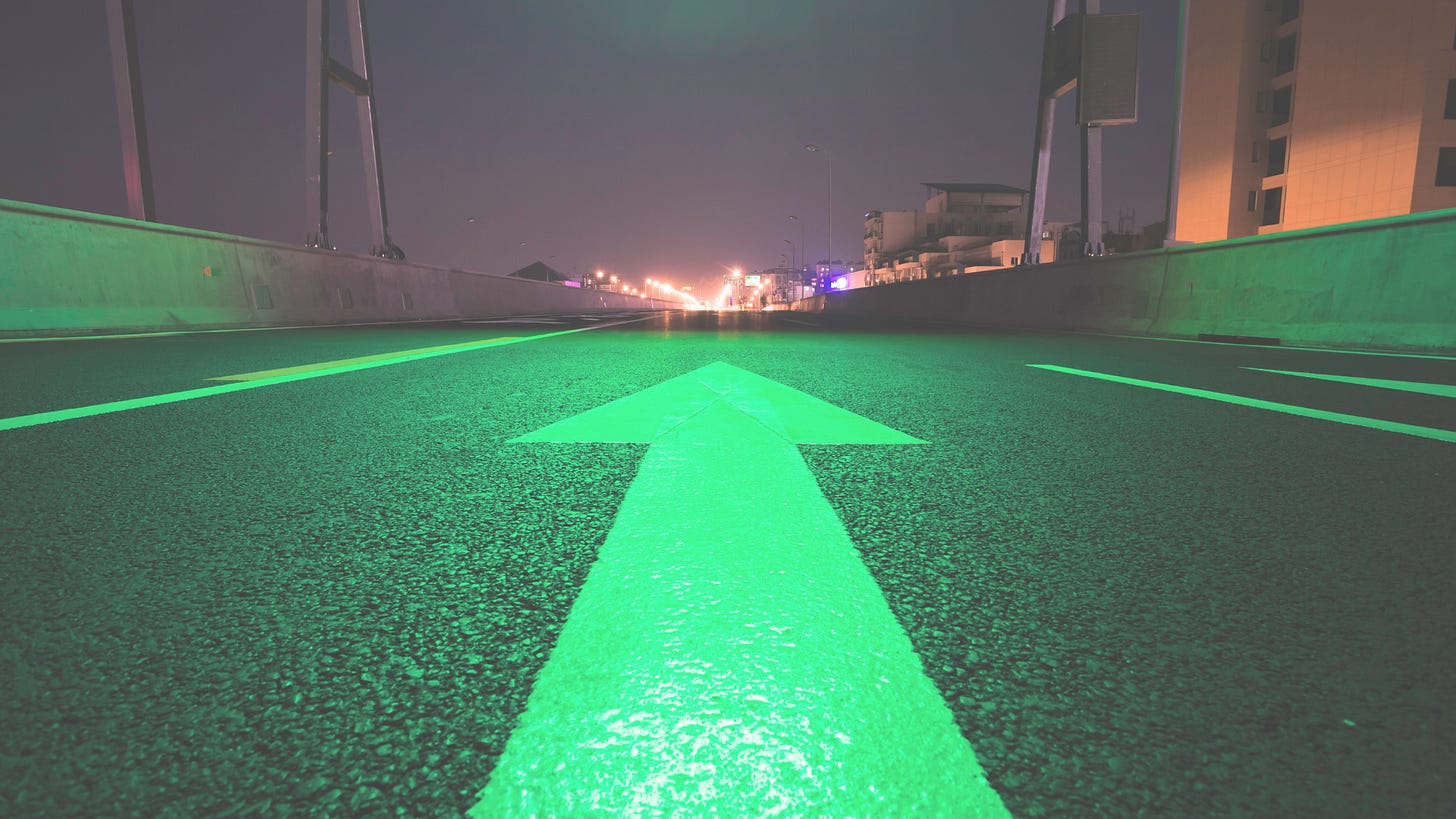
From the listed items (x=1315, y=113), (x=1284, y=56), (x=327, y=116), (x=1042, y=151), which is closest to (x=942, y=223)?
(x=1284, y=56)

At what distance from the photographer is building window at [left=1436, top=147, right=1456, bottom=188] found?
128ft

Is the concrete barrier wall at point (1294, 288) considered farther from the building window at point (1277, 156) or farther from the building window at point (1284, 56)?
the building window at point (1284, 56)

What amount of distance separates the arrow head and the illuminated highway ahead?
91 millimetres

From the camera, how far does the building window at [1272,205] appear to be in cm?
4815

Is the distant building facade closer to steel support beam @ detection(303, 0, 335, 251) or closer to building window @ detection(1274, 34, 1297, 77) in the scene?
building window @ detection(1274, 34, 1297, 77)

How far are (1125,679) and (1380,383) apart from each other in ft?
16.5

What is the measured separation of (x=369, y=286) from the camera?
16547 mm

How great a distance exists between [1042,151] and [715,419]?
64.3 ft

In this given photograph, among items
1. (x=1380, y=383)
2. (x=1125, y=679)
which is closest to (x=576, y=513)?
(x=1125, y=679)

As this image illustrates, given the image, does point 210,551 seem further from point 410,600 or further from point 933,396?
point 933,396

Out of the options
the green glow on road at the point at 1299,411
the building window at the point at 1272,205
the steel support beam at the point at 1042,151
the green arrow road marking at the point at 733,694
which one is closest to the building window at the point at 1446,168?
the building window at the point at 1272,205

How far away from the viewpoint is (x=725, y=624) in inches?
44.9

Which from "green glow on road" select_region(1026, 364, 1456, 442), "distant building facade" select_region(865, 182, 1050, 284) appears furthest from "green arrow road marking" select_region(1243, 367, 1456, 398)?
"distant building facade" select_region(865, 182, 1050, 284)

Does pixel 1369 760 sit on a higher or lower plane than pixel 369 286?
lower
